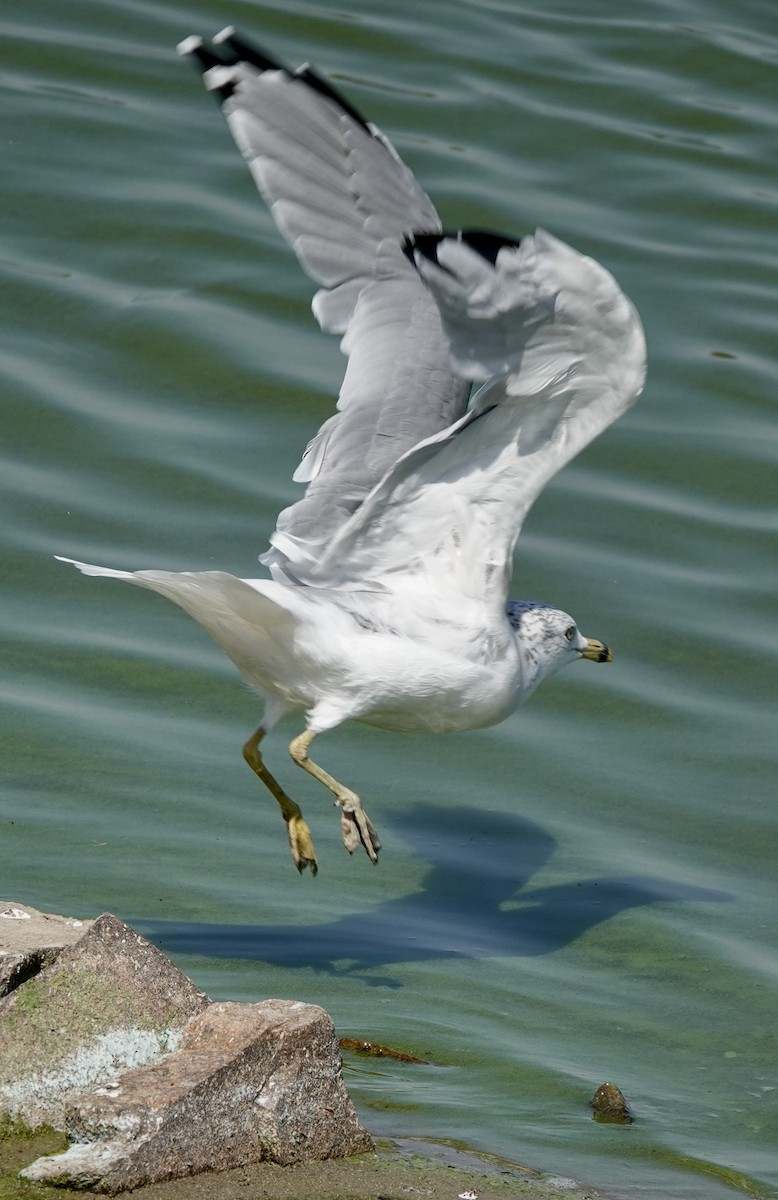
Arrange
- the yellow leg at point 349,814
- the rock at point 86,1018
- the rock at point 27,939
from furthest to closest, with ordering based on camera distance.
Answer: the yellow leg at point 349,814 → the rock at point 27,939 → the rock at point 86,1018

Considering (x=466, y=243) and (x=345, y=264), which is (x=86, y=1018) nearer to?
(x=466, y=243)

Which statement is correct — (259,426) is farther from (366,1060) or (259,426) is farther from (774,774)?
(366,1060)

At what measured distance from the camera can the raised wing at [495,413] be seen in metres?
4.86

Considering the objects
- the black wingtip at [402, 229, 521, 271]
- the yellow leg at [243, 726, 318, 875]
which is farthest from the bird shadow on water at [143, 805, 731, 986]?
the black wingtip at [402, 229, 521, 271]

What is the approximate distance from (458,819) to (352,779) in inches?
19.1

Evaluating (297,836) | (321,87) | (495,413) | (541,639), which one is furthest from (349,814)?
(321,87)

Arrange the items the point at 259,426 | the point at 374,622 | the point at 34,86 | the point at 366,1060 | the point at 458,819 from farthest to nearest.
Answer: the point at 34,86, the point at 259,426, the point at 458,819, the point at 374,622, the point at 366,1060

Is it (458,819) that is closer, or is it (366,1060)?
(366,1060)

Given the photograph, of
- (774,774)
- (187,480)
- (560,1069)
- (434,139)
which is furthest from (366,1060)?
(434,139)

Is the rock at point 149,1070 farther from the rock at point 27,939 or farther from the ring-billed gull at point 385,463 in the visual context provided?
the ring-billed gull at point 385,463

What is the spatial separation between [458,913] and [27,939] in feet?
7.62

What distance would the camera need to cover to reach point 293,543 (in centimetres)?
586

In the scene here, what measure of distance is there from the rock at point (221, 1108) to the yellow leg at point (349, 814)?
1.93 meters

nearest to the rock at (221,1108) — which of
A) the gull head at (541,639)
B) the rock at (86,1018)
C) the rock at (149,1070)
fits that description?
the rock at (149,1070)
